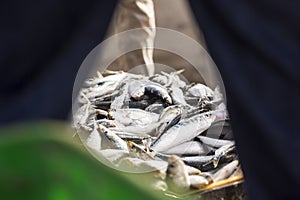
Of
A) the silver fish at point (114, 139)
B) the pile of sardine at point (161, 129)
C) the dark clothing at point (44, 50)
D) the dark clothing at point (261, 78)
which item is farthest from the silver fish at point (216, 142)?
the dark clothing at point (44, 50)

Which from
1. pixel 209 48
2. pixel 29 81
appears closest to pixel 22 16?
pixel 29 81

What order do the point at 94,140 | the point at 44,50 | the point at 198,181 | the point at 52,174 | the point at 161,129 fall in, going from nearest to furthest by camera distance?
the point at 52,174
the point at 44,50
the point at 198,181
the point at 94,140
the point at 161,129

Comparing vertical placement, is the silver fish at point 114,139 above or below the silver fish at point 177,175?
below

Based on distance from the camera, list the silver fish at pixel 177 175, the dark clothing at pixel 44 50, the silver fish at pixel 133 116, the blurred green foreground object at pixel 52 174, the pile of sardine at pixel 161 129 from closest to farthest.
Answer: the blurred green foreground object at pixel 52 174
the dark clothing at pixel 44 50
the silver fish at pixel 177 175
the pile of sardine at pixel 161 129
the silver fish at pixel 133 116

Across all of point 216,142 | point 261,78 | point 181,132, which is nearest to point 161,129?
point 181,132

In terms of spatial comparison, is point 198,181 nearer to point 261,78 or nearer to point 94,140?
point 94,140

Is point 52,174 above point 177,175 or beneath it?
above

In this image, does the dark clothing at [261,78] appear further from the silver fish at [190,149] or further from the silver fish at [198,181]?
the silver fish at [190,149]

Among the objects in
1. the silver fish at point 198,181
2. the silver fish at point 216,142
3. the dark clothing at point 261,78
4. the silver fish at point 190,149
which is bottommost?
the silver fish at point 190,149
